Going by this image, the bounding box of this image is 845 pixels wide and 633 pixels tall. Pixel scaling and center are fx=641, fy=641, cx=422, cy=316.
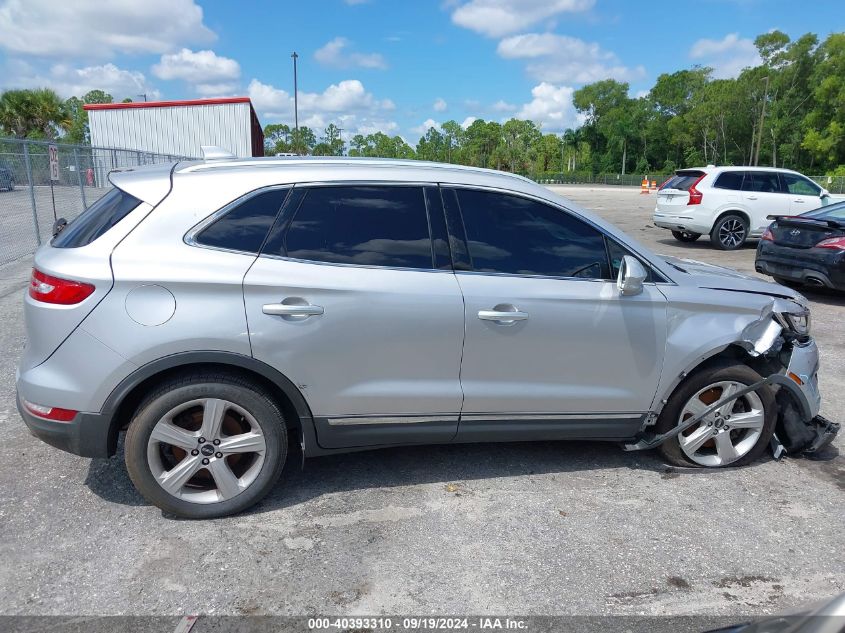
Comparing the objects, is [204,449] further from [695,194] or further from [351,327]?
[695,194]

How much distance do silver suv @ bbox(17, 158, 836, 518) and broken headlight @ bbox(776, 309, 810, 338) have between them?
71 mm

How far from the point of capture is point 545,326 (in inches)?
135

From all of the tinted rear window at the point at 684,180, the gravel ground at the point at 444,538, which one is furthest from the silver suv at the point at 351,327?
the tinted rear window at the point at 684,180

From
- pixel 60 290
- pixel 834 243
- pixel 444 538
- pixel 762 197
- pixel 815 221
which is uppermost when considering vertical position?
pixel 762 197

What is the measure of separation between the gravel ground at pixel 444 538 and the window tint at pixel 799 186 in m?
12.0

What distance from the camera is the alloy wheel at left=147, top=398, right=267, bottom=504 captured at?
312 cm

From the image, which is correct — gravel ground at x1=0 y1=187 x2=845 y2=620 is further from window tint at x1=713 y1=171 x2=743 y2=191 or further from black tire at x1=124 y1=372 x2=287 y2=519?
window tint at x1=713 y1=171 x2=743 y2=191

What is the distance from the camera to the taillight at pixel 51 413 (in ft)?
10.1

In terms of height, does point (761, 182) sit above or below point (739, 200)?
above

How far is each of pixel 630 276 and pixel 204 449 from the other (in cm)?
236

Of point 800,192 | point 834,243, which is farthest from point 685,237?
point 834,243

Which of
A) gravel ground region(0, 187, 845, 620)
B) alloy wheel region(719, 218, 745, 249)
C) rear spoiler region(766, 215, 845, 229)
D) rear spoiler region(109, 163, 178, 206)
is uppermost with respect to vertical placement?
rear spoiler region(109, 163, 178, 206)

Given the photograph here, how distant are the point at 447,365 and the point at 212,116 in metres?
32.4

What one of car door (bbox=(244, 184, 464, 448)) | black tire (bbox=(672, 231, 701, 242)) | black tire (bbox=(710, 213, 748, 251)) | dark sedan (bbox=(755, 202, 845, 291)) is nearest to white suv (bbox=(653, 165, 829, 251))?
black tire (bbox=(710, 213, 748, 251))
